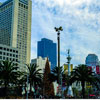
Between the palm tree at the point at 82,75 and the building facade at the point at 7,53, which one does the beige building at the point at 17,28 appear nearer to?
the building facade at the point at 7,53

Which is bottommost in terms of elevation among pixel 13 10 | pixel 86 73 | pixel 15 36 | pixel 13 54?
pixel 86 73

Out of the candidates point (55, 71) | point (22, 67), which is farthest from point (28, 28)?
point (55, 71)

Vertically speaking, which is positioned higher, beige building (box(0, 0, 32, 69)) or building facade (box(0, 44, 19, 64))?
beige building (box(0, 0, 32, 69))

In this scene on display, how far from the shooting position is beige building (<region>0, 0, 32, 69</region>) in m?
182

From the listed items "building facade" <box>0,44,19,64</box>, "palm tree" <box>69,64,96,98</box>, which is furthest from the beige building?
"palm tree" <box>69,64,96,98</box>

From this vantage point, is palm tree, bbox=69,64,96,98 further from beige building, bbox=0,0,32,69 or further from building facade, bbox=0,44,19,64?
beige building, bbox=0,0,32,69

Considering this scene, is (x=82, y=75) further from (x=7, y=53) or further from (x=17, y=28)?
(x=17, y=28)

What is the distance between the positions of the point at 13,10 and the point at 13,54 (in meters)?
54.7

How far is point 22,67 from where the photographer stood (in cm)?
17212

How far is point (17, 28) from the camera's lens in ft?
608

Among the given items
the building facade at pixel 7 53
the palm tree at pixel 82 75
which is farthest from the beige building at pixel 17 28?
the palm tree at pixel 82 75

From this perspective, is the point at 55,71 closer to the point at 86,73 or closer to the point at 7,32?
the point at 86,73

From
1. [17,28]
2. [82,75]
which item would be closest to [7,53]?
[17,28]

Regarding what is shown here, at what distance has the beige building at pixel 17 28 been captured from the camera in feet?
595
